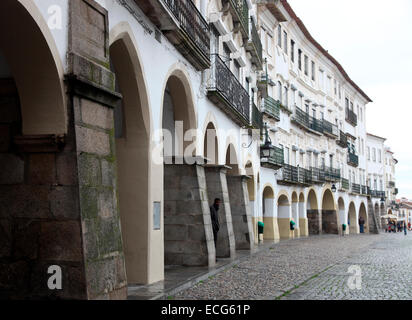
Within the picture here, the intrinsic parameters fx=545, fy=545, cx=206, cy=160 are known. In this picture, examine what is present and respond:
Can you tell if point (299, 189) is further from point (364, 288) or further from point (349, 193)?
point (364, 288)

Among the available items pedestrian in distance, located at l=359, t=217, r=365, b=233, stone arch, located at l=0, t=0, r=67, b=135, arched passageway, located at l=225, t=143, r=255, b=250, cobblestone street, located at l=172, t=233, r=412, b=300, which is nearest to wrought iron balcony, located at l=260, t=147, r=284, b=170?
arched passageway, located at l=225, t=143, r=255, b=250

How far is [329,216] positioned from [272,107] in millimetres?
15267

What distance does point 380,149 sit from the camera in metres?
63.5

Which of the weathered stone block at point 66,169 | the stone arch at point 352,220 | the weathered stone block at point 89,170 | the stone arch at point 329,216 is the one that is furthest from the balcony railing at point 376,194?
the weathered stone block at point 66,169

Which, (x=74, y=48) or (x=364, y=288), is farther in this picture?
(x=364, y=288)

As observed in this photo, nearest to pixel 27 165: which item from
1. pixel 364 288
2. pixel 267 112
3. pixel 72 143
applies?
pixel 72 143

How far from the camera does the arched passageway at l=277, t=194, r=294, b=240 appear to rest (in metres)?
30.3

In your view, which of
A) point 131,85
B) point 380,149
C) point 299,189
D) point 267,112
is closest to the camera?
point 131,85

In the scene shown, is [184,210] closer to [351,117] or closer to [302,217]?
[302,217]

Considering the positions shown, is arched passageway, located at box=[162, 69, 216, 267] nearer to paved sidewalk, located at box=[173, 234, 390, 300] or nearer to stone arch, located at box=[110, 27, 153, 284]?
paved sidewalk, located at box=[173, 234, 390, 300]

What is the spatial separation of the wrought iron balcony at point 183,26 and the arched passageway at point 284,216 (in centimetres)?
1812

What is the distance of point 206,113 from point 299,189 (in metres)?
19.5

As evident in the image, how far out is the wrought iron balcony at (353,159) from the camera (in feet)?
156

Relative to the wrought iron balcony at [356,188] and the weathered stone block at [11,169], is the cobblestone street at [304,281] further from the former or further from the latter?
the wrought iron balcony at [356,188]
